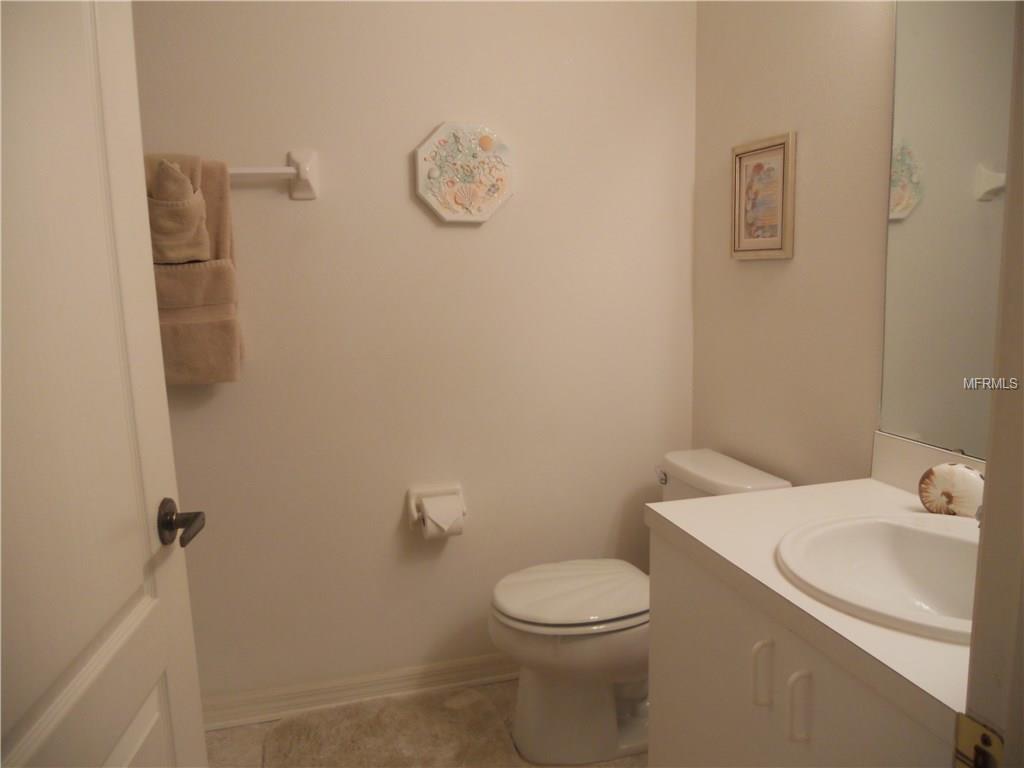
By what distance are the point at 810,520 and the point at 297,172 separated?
57.0 inches

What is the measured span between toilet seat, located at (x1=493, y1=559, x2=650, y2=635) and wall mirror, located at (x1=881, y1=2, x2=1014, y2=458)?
2.36 feet

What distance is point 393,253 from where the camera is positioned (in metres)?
1.99

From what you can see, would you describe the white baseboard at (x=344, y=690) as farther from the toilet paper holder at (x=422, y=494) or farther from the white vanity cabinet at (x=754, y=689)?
the white vanity cabinet at (x=754, y=689)

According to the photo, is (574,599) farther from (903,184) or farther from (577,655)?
(903,184)

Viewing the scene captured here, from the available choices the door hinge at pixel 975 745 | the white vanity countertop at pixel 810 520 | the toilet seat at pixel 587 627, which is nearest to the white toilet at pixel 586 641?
the toilet seat at pixel 587 627

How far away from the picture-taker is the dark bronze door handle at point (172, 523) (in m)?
1.05

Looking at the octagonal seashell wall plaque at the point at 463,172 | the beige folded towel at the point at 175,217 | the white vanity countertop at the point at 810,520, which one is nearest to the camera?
the white vanity countertop at the point at 810,520

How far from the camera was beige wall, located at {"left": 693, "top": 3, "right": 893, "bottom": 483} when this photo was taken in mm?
1522

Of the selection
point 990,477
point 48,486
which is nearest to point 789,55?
point 990,477

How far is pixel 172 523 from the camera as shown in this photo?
1.07 meters

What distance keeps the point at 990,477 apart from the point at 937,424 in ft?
2.98

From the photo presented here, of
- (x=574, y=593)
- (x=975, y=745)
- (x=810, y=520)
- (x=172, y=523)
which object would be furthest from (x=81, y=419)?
(x=574, y=593)

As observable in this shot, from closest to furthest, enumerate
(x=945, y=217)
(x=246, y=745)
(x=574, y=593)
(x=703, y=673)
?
(x=703, y=673) < (x=945, y=217) < (x=574, y=593) < (x=246, y=745)

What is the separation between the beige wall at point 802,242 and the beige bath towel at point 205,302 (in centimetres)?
132
